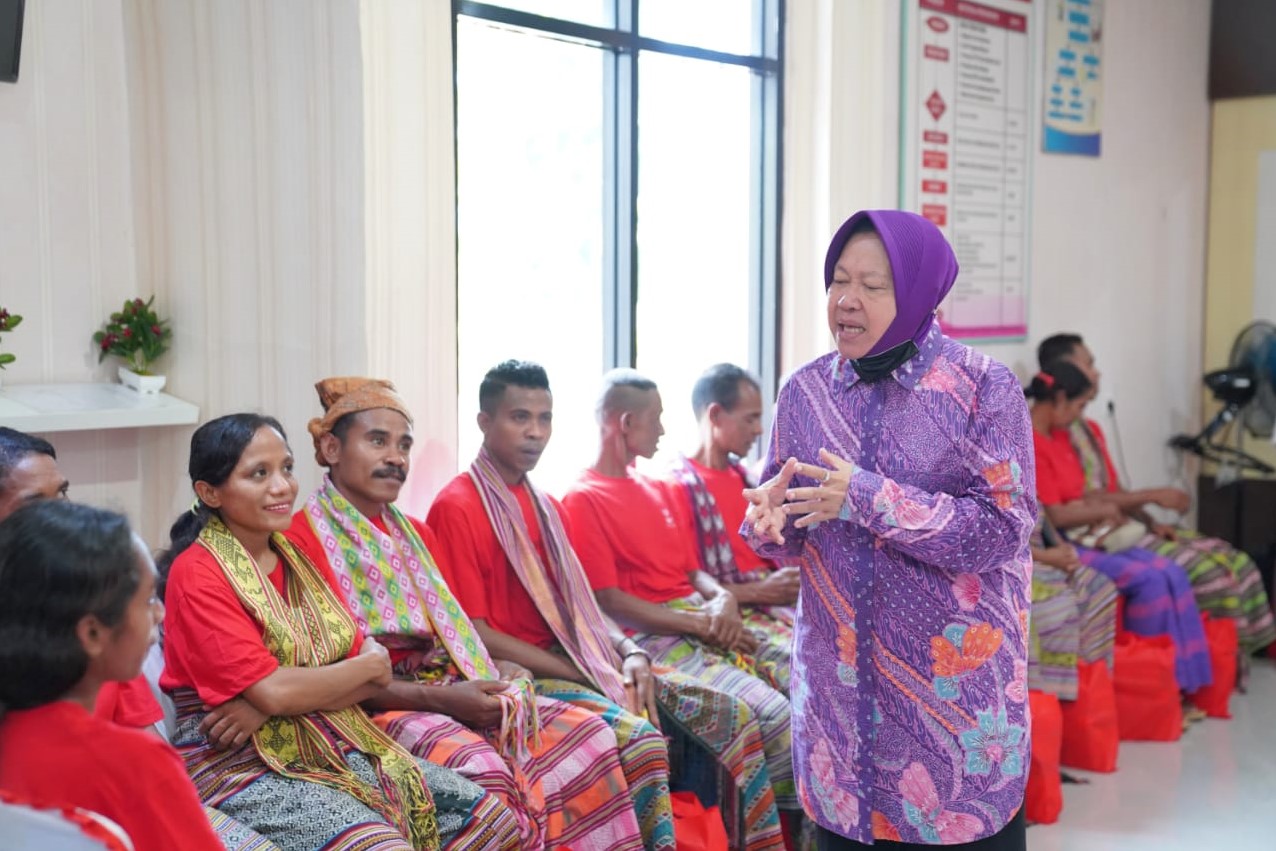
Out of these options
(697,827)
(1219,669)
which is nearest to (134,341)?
(697,827)

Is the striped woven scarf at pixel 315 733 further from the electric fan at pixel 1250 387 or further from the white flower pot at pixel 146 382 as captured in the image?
the electric fan at pixel 1250 387

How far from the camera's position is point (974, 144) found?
4.95 m

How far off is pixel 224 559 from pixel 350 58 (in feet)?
4.39

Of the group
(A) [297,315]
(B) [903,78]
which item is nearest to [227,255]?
(A) [297,315]

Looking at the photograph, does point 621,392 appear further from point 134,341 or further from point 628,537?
point 134,341

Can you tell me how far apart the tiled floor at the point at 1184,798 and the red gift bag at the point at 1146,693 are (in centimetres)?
5

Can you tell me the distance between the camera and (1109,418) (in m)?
5.68

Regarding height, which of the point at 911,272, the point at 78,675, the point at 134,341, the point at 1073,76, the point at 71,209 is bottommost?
the point at 78,675

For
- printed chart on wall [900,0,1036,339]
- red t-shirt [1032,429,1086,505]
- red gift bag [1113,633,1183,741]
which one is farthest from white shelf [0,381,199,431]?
red gift bag [1113,633,1183,741]

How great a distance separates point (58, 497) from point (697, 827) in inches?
62.5

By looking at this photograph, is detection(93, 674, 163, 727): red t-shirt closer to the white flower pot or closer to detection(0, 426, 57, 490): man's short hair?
detection(0, 426, 57, 490): man's short hair

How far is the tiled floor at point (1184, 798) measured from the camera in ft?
11.8

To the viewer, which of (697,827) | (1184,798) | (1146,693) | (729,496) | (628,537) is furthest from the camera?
(1146,693)

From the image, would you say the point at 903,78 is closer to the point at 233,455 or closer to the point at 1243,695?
the point at 1243,695
